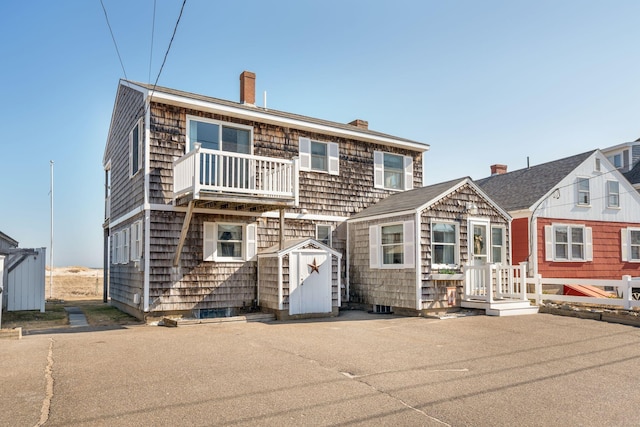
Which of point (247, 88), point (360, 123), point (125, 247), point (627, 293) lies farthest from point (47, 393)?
point (360, 123)

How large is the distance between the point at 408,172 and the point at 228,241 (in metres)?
7.77

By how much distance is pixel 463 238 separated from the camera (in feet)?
48.5

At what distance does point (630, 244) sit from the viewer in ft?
73.2

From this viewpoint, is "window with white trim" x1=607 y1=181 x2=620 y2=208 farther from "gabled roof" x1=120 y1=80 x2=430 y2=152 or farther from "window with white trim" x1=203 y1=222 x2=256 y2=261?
"window with white trim" x1=203 y1=222 x2=256 y2=261

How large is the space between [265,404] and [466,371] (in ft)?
10.7

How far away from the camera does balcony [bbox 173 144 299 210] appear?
12.0m

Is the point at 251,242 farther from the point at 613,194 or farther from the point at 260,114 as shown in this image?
the point at 613,194

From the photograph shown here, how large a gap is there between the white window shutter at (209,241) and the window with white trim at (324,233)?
143 inches

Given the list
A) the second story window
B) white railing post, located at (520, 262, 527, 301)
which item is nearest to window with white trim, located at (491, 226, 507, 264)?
white railing post, located at (520, 262, 527, 301)

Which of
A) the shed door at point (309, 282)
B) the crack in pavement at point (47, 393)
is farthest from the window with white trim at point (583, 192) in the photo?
the crack in pavement at point (47, 393)

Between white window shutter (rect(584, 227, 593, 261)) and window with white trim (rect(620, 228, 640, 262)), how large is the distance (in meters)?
2.15

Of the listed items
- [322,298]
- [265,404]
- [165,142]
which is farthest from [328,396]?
[165,142]

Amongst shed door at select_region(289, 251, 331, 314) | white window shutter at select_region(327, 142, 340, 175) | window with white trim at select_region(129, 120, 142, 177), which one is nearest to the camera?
shed door at select_region(289, 251, 331, 314)

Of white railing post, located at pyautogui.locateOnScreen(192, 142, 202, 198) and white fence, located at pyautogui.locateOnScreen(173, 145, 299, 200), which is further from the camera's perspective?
white fence, located at pyautogui.locateOnScreen(173, 145, 299, 200)
